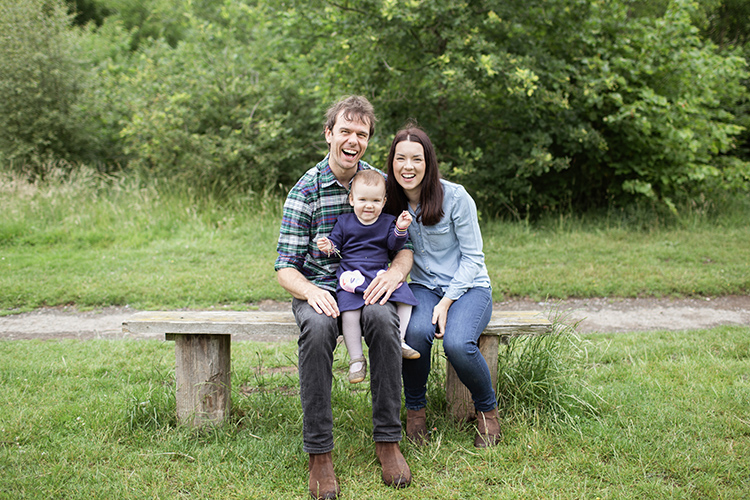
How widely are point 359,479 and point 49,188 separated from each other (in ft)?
29.0

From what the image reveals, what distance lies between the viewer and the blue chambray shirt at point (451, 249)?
3.16 m

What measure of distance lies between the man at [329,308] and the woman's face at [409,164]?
0.22 meters

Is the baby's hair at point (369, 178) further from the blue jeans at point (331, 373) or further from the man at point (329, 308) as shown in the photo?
the blue jeans at point (331, 373)

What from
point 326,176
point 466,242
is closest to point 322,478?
point 466,242

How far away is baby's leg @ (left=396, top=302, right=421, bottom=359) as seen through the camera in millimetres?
2891

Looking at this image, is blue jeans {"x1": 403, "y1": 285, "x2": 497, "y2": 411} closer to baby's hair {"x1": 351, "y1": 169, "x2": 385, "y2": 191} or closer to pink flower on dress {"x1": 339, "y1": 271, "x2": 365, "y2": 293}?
pink flower on dress {"x1": 339, "y1": 271, "x2": 365, "y2": 293}

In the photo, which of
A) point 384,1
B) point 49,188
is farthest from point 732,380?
point 49,188

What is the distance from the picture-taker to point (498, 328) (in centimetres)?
310

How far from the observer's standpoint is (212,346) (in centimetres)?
312

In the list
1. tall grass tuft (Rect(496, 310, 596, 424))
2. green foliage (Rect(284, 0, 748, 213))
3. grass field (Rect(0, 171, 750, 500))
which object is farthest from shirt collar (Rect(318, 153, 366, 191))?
green foliage (Rect(284, 0, 748, 213))

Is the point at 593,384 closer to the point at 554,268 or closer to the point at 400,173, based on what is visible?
the point at 400,173

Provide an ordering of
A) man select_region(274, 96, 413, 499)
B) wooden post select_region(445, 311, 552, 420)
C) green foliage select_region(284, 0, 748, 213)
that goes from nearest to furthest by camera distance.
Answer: man select_region(274, 96, 413, 499), wooden post select_region(445, 311, 552, 420), green foliage select_region(284, 0, 748, 213)

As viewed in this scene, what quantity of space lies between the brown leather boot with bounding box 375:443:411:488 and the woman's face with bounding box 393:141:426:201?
1425 mm

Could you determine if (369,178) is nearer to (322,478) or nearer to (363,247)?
(363,247)
